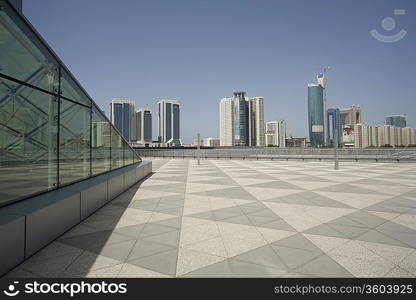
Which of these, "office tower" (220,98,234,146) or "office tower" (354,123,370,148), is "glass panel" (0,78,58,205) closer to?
"office tower" (354,123,370,148)

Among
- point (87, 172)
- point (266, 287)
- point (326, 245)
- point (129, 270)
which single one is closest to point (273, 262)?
point (266, 287)

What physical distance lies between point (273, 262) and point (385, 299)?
4.37ft

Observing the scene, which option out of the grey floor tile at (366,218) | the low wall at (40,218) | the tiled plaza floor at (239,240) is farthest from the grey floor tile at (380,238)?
the low wall at (40,218)

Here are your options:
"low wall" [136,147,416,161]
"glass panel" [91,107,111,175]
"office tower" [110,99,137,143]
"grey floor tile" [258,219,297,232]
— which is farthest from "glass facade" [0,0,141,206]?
"office tower" [110,99,137,143]

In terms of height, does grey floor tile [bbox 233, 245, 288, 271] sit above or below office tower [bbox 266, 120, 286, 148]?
below

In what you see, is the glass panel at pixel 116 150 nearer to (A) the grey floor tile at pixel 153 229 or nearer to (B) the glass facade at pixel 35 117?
(B) the glass facade at pixel 35 117

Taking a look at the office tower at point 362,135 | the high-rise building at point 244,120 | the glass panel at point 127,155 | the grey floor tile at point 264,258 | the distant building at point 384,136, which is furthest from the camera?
the high-rise building at point 244,120

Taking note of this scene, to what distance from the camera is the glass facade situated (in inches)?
164

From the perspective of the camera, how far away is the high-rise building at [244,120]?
527ft

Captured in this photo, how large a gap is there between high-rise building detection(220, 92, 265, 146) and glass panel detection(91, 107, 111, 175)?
6001 inches

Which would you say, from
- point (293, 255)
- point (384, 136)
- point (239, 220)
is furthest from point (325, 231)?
point (384, 136)

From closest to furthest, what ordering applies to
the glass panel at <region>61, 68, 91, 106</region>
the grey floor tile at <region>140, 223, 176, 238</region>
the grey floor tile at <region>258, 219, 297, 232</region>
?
1. the grey floor tile at <region>140, 223, 176, 238</region>
2. the grey floor tile at <region>258, 219, 297, 232</region>
3. the glass panel at <region>61, 68, 91, 106</region>

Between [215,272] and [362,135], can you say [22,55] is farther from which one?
[362,135]

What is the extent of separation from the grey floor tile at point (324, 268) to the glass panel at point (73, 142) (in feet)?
18.9
